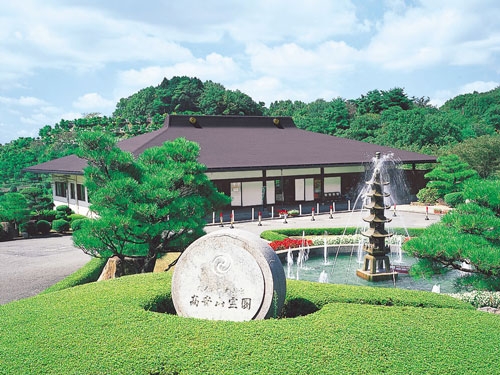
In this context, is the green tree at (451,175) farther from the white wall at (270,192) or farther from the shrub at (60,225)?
the shrub at (60,225)

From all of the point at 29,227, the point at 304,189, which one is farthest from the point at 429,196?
the point at 29,227

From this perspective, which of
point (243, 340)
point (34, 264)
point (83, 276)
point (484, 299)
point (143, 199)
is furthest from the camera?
point (34, 264)

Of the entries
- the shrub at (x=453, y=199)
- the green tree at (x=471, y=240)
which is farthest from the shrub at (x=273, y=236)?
the shrub at (x=453, y=199)

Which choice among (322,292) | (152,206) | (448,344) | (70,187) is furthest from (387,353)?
(70,187)

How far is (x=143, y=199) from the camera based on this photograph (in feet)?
37.0

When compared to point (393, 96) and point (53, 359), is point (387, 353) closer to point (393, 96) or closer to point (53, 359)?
point (53, 359)

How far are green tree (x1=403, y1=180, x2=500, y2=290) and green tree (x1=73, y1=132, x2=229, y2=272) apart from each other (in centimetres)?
548

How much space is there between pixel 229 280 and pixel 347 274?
7.81 m

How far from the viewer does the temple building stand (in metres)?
28.2

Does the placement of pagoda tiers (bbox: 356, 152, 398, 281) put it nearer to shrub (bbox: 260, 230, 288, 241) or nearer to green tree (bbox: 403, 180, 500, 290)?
green tree (bbox: 403, 180, 500, 290)

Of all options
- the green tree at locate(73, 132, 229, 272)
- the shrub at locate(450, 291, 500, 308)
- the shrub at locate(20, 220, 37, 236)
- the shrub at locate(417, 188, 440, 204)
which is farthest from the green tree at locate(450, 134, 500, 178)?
the shrub at locate(20, 220, 37, 236)

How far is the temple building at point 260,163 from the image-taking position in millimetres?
28156

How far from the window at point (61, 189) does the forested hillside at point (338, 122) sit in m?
9.03

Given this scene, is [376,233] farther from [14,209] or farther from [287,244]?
[14,209]
